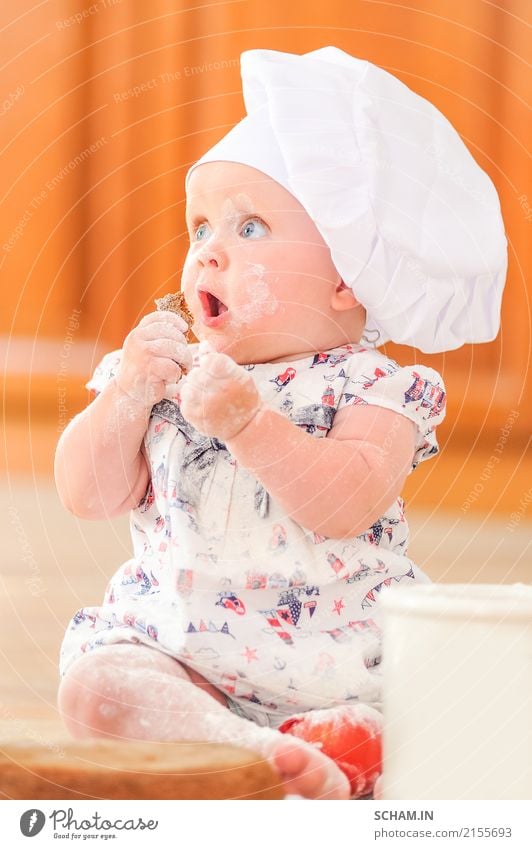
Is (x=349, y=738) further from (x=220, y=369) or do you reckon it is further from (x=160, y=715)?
(x=220, y=369)

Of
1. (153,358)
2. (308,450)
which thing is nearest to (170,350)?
(153,358)

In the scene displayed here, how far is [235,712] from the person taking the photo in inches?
25.0

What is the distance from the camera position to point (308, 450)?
2.03ft

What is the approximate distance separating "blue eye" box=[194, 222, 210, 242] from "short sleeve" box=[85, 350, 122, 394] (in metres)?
0.09

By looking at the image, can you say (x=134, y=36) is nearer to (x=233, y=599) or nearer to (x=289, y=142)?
(x=289, y=142)

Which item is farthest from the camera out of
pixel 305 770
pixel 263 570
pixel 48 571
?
pixel 48 571

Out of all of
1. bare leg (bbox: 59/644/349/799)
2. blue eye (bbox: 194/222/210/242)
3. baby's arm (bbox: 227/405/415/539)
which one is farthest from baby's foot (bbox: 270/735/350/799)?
blue eye (bbox: 194/222/210/242)

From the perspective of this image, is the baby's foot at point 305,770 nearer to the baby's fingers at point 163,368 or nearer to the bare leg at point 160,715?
the bare leg at point 160,715

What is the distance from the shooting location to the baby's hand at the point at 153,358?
0.68 metres

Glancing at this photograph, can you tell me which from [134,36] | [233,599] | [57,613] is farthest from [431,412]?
[134,36]

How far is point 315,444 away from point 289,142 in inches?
8.1

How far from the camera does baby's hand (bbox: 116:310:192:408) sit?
2.22ft

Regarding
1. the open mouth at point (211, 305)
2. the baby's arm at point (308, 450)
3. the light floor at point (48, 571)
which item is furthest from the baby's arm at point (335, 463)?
the light floor at point (48, 571)

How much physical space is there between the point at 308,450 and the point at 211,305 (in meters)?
0.14
